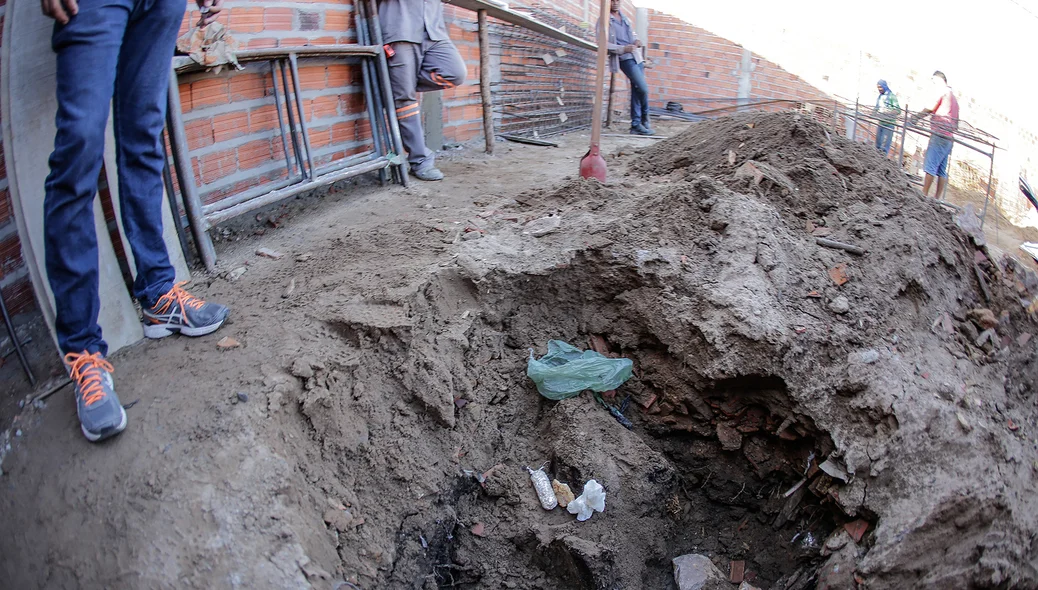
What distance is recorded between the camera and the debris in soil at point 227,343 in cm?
221

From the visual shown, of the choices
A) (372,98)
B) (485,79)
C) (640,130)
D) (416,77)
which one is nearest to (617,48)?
(640,130)

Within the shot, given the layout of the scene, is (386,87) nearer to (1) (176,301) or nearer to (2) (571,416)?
(1) (176,301)

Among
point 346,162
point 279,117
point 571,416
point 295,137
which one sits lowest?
point 571,416

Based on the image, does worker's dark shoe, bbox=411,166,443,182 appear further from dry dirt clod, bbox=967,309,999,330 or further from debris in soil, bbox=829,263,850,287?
dry dirt clod, bbox=967,309,999,330

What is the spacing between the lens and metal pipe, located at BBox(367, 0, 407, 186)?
13.0 feet

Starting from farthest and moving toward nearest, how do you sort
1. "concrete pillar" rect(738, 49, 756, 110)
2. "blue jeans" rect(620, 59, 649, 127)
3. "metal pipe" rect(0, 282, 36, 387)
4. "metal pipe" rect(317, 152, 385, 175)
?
1. "concrete pillar" rect(738, 49, 756, 110)
2. "blue jeans" rect(620, 59, 649, 127)
3. "metal pipe" rect(317, 152, 385, 175)
4. "metal pipe" rect(0, 282, 36, 387)

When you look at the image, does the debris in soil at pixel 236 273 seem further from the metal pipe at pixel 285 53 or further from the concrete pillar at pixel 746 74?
the concrete pillar at pixel 746 74

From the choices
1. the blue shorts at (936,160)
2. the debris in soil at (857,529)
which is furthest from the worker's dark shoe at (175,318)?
the blue shorts at (936,160)

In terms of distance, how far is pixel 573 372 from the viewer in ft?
8.76

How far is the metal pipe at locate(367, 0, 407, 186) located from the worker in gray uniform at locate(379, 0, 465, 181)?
5 centimetres

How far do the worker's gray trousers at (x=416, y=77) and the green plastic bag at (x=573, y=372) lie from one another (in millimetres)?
2009

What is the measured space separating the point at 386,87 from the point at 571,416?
2.49 m

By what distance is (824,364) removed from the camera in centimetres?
246

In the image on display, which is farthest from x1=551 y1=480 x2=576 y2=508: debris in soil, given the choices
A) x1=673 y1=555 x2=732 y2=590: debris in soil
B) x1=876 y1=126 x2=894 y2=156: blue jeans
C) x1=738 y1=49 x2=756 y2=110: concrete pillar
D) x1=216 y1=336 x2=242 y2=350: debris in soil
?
x1=738 y1=49 x2=756 y2=110: concrete pillar
